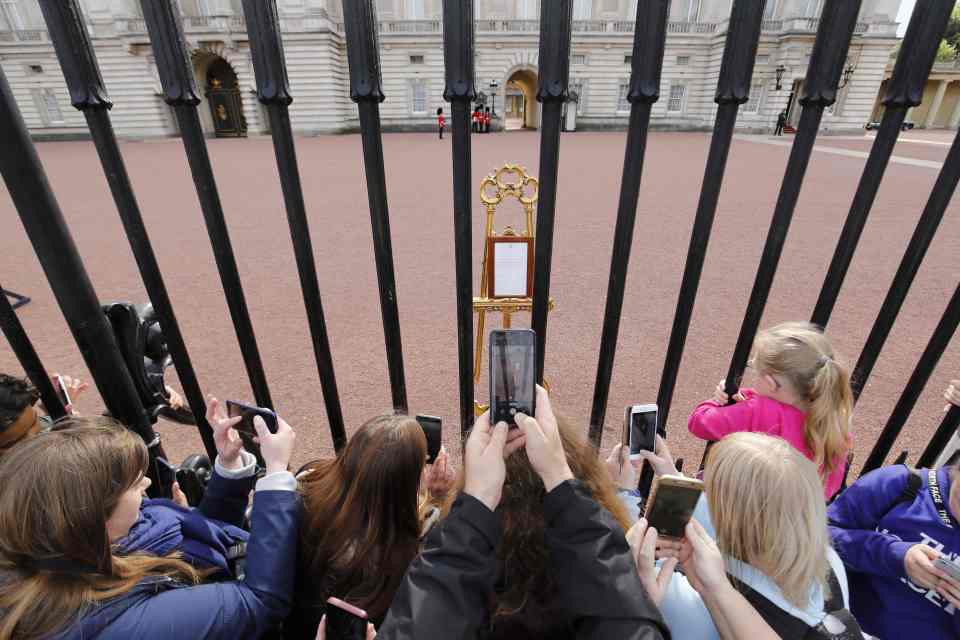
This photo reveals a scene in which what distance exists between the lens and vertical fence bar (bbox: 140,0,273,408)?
3.33ft

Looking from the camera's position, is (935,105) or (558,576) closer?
(558,576)

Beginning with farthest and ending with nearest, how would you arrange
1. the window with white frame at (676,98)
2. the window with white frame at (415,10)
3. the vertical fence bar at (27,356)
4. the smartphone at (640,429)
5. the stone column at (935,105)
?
the stone column at (935,105) < the window with white frame at (676,98) < the window with white frame at (415,10) < the smartphone at (640,429) < the vertical fence bar at (27,356)

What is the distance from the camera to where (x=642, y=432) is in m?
1.60

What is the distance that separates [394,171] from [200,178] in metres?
13.9

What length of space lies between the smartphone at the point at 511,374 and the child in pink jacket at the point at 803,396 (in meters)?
1.10

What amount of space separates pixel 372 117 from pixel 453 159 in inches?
8.8

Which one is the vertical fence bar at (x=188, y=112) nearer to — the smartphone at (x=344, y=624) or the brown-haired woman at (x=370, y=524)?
the brown-haired woman at (x=370, y=524)

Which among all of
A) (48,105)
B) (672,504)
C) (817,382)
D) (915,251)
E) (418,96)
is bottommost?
(48,105)

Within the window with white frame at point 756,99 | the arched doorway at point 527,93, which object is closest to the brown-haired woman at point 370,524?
the arched doorway at point 527,93

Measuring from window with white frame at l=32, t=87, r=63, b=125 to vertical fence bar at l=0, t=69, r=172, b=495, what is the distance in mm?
38894

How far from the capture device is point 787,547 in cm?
112

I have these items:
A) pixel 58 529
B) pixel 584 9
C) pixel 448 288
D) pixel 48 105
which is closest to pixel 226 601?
pixel 58 529

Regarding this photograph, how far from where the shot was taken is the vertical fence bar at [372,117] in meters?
1.04

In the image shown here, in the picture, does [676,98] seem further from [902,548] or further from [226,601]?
[226,601]
